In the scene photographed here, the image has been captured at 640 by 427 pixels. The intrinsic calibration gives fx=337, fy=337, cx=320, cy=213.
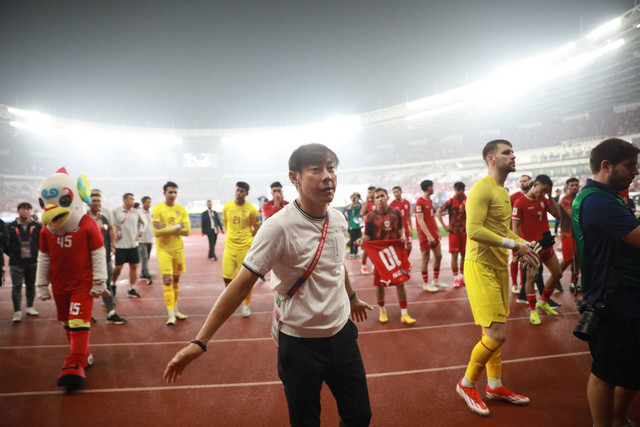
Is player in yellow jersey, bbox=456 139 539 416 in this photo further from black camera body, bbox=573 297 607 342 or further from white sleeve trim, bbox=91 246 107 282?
white sleeve trim, bbox=91 246 107 282

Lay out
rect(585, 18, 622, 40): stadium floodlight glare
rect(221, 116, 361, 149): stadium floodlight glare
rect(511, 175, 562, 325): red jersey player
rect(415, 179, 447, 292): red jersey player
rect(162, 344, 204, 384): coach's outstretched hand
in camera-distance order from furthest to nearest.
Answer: rect(221, 116, 361, 149): stadium floodlight glare
rect(585, 18, 622, 40): stadium floodlight glare
rect(415, 179, 447, 292): red jersey player
rect(511, 175, 562, 325): red jersey player
rect(162, 344, 204, 384): coach's outstretched hand

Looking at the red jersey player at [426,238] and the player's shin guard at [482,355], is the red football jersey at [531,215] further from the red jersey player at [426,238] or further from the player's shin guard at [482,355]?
the player's shin guard at [482,355]

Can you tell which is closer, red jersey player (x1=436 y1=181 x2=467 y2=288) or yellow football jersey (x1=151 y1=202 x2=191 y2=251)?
yellow football jersey (x1=151 y1=202 x2=191 y2=251)

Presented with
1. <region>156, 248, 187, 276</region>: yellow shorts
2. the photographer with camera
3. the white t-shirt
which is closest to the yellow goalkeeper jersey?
the photographer with camera

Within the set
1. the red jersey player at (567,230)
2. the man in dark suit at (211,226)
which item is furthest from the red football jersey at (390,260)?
the man in dark suit at (211,226)

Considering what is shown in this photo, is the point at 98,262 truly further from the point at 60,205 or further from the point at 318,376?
the point at 318,376

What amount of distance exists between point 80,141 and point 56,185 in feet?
153

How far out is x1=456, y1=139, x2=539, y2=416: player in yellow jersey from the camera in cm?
287

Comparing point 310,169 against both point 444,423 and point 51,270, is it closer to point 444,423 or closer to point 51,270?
point 444,423

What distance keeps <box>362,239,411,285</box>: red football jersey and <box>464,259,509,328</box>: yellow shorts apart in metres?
2.12

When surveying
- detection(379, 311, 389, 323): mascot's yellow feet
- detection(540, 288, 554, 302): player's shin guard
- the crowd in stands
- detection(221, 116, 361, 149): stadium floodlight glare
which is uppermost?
→ detection(221, 116, 361, 149): stadium floodlight glare

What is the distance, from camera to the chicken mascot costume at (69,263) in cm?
369

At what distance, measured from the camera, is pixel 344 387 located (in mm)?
1885

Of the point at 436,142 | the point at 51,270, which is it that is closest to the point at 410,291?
the point at 51,270
